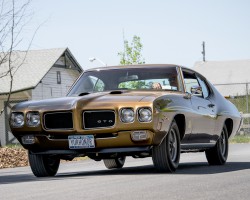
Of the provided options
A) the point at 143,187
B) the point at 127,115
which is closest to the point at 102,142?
the point at 127,115

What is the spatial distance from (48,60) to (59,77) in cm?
201

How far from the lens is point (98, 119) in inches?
415

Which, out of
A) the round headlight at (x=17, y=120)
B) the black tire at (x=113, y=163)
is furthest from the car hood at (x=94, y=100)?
the black tire at (x=113, y=163)

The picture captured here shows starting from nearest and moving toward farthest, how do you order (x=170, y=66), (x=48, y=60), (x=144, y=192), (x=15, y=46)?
(x=144, y=192), (x=170, y=66), (x=15, y=46), (x=48, y=60)

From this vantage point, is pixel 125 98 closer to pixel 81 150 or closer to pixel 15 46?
pixel 81 150

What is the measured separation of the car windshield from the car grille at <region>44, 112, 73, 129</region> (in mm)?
1156

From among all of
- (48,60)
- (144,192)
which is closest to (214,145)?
(144,192)

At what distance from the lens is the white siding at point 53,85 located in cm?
4375

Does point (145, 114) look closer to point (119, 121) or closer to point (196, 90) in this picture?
point (119, 121)

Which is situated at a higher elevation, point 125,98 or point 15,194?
point 125,98

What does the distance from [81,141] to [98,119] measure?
37cm

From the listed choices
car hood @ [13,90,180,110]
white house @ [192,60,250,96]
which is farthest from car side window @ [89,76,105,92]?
white house @ [192,60,250,96]

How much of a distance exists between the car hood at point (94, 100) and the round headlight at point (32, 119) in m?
0.09

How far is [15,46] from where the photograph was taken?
23.8 m
